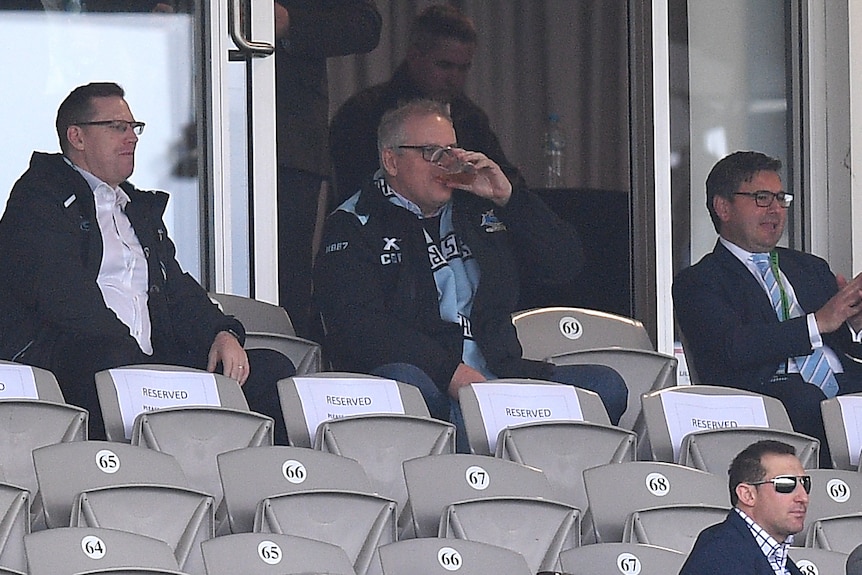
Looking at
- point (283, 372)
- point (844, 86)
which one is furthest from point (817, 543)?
point (844, 86)

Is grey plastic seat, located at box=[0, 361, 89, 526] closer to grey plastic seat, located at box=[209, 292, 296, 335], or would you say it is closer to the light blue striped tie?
grey plastic seat, located at box=[209, 292, 296, 335]

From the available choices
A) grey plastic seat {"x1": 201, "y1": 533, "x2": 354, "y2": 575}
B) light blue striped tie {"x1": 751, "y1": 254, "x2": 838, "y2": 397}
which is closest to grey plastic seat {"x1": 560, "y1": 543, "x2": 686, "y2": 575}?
grey plastic seat {"x1": 201, "y1": 533, "x2": 354, "y2": 575}

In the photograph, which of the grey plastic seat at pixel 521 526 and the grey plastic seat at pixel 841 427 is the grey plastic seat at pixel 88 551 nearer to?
the grey plastic seat at pixel 521 526

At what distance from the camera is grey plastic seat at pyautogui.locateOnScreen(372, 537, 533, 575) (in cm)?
396

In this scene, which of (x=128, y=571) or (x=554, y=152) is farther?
(x=554, y=152)

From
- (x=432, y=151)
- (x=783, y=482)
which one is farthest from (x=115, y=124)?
(x=783, y=482)

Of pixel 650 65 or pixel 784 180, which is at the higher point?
pixel 650 65

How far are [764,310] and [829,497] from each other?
3.97 feet

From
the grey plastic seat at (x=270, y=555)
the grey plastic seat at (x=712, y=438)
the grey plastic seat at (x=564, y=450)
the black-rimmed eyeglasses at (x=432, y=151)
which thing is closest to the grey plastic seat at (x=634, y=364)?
the grey plastic seat at (x=712, y=438)

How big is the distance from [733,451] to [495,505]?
3.34 ft

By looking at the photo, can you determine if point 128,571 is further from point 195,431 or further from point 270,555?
point 195,431

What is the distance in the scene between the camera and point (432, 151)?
19.4 ft

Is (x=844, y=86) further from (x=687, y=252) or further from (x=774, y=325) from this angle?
(x=774, y=325)

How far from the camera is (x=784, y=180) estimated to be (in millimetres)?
7789
